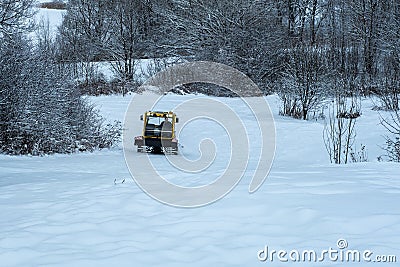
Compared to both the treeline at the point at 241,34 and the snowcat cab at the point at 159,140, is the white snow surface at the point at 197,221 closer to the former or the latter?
the snowcat cab at the point at 159,140

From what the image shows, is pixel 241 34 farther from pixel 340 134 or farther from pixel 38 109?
pixel 340 134

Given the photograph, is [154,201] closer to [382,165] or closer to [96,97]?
→ [382,165]

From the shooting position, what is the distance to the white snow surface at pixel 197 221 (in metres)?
3.83

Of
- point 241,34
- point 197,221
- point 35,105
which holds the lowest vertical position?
point 197,221

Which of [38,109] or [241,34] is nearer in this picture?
Answer: [38,109]

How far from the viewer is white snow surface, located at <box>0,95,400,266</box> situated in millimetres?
3825

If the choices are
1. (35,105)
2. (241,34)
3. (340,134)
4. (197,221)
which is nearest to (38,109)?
(35,105)

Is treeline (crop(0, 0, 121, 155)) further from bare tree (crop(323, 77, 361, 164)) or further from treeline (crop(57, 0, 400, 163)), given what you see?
treeline (crop(57, 0, 400, 163))

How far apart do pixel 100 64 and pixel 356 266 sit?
29127 mm

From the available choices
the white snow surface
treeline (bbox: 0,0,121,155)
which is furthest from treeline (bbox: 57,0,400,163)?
the white snow surface

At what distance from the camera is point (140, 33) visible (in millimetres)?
33500

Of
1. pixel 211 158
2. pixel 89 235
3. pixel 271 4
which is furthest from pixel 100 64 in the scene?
pixel 89 235

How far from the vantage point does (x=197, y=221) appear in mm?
4699

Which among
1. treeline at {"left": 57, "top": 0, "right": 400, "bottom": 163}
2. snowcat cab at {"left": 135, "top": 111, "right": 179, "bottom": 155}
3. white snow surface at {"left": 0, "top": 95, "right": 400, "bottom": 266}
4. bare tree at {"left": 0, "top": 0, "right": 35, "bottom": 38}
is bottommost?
white snow surface at {"left": 0, "top": 95, "right": 400, "bottom": 266}
